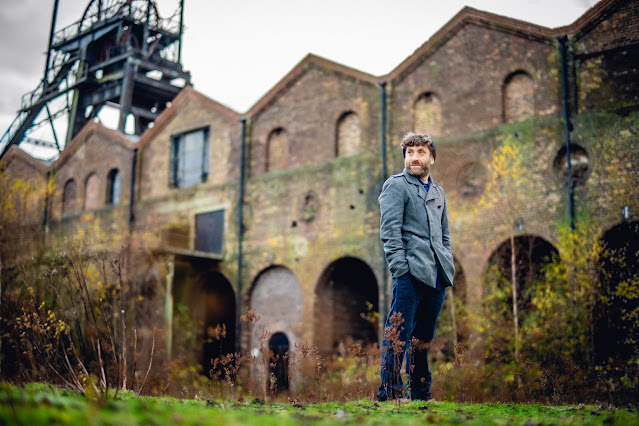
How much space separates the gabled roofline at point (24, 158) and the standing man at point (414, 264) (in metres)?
24.2

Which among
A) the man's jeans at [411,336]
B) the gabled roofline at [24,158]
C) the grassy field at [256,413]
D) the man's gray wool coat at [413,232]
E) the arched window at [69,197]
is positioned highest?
the gabled roofline at [24,158]

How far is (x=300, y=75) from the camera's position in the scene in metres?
21.4

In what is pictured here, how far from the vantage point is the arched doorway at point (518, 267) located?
15.9 m

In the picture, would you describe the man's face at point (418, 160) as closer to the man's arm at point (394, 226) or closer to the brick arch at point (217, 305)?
the man's arm at point (394, 226)

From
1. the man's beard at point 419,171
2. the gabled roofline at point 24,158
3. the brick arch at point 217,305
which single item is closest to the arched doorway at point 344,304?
the brick arch at point 217,305

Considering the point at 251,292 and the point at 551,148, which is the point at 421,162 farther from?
the point at 251,292

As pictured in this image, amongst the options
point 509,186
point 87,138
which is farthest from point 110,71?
point 509,186

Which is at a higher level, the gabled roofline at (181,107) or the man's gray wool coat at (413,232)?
the gabled roofline at (181,107)

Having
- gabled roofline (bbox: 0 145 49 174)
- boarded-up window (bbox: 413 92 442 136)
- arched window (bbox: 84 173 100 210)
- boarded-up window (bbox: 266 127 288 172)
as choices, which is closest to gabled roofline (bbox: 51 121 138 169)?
gabled roofline (bbox: 0 145 49 174)

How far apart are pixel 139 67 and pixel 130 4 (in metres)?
3.22

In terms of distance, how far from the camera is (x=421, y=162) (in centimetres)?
635

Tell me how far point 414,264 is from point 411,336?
2.55 feet

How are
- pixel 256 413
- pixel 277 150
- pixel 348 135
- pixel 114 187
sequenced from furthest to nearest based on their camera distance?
pixel 114 187
pixel 277 150
pixel 348 135
pixel 256 413

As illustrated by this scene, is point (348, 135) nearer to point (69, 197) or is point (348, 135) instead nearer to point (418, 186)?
point (69, 197)
